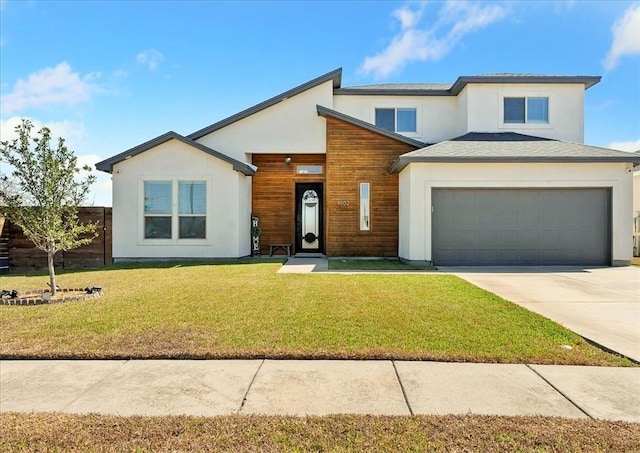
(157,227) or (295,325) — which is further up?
(157,227)

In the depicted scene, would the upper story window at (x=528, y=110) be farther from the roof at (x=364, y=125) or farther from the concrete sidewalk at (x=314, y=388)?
the concrete sidewalk at (x=314, y=388)

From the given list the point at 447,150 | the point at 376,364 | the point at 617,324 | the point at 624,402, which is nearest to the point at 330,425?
the point at 376,364

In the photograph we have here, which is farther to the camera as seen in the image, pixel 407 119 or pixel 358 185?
pixel 407 119

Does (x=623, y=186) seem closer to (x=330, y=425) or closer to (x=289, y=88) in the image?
(x=289, y=88)

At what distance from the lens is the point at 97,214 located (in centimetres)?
1287

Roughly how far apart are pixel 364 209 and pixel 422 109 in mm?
5102

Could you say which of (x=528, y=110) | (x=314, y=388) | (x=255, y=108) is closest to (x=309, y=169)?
(x=255, y=108)

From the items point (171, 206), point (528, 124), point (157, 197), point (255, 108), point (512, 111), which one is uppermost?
point (512, 111)

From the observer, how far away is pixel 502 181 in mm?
11633

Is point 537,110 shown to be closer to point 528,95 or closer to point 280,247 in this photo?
point 528,95

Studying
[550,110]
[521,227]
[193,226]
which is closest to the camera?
[521,227]

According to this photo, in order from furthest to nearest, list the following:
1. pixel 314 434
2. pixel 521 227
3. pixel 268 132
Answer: pixel 268 132
pixel 521 227
pixel 314 434

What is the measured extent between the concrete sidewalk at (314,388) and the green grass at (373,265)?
696 centimetres

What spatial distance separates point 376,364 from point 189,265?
29.6ft
